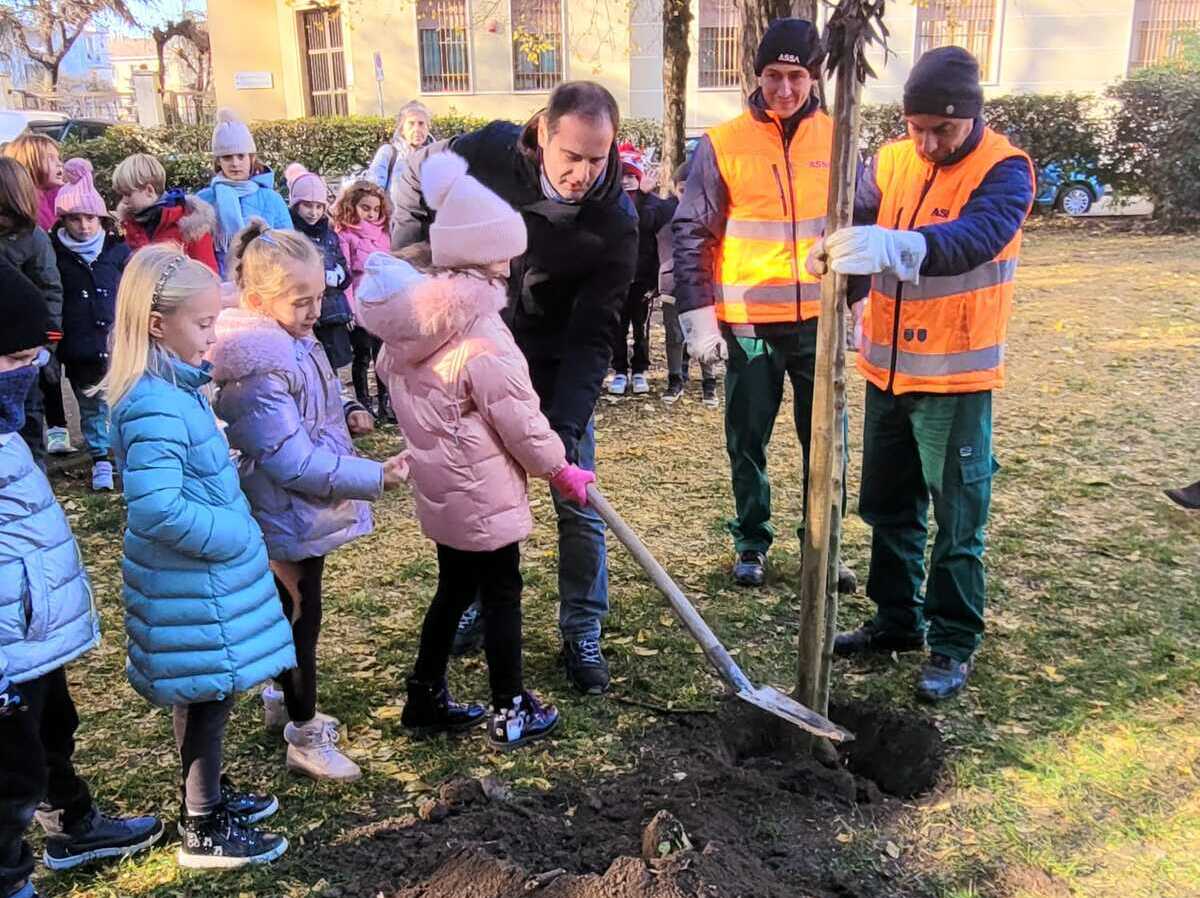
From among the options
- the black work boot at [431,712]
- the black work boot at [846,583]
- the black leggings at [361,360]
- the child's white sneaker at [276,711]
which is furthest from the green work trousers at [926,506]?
the black leggings at [361,360]

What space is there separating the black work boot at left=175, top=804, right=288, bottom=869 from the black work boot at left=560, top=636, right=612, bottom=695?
3.89ft

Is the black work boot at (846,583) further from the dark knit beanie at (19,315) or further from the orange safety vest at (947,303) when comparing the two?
the dark knit beanie at (19,315)

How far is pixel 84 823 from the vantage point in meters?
2.70

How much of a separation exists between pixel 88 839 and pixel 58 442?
438 centimetres

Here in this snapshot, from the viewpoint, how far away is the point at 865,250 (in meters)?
2.67

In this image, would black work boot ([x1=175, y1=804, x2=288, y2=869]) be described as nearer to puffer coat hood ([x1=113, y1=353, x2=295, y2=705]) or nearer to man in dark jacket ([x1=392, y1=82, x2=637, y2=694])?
puffer coat hood ([x1=113, y1=353, x2=295, y2=705])

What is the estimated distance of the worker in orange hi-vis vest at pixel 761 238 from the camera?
13.0 feet

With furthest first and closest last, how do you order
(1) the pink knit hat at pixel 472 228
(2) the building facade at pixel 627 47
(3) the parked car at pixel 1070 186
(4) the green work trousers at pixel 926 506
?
(2) the building facade at pixel 627 47 < (3) the parked car at pixel 1070 186 < (4) the green work trousers at pixel 926 506 < (1) the pink knit hat at pixel 472 228

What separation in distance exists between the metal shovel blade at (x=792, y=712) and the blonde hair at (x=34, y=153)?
17.2ft

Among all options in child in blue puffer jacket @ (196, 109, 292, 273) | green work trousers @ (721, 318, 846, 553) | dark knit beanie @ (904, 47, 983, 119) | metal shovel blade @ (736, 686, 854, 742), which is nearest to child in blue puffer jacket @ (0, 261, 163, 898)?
metal shovel blade @ (736, 686, 854, 742)

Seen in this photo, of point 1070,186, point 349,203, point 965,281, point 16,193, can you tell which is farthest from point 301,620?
point 1070,186

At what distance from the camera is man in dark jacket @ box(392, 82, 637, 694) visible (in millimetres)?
3117

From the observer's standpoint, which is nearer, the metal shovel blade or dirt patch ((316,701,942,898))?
dirt patch ((316,701,942,898))

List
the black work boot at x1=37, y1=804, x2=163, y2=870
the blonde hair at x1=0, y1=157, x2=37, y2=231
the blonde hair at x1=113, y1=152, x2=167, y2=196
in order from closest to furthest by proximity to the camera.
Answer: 1. the black work boot at x1=37, y1=804, x2=163, y2=870
2. the blonde hair at x1=0, y1=157, x2=37, y2=231
3. the blonde hair at x1=113, y1=152, x2=167, y2=196
